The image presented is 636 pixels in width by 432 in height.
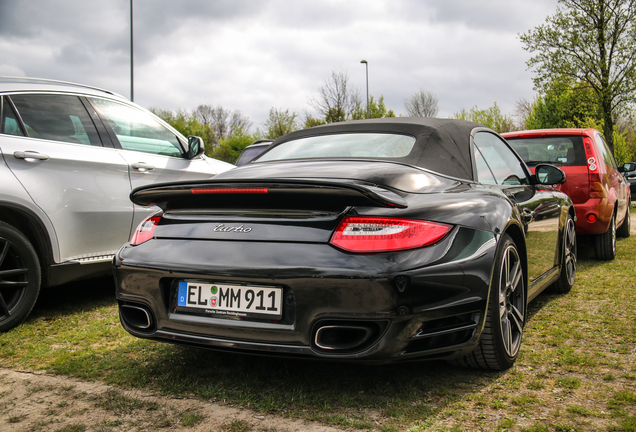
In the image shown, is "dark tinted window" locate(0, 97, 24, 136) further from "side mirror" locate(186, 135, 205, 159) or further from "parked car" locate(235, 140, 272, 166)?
"parked car" locate(235, 140, 272, 166)

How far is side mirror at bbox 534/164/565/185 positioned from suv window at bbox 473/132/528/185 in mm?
169

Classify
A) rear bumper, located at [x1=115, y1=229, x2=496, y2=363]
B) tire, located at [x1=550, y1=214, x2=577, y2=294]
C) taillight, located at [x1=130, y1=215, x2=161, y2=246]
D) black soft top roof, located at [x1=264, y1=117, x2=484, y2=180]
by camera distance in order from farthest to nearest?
tire, located at [x1=550, y1=214, x2=577, y2=294]
black soft top roof, located at [x1=264, y1=117, x2=484, y2=180]
taillight, located at [x1=130, y1=215, x2=161, y2=246]
rear bumper, located at [x1=115, y1=229, x2=496, y2=363]

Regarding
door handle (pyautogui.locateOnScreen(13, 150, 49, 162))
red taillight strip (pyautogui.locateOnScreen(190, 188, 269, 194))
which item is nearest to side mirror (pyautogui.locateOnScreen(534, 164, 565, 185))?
red taillight strip (pyautogui.locateOnScreen(190, 188, 269, 194))

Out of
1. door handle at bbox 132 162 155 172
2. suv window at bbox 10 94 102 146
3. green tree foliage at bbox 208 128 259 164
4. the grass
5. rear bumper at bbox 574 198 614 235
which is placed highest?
green tree foliage at bbox 208 128 259 164

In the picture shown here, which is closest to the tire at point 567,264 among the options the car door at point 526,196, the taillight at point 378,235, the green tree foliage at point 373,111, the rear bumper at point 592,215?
the car door at point 526,196

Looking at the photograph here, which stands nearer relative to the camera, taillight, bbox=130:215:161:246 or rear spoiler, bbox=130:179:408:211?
rear spoiler, bbox=130:179:408:211

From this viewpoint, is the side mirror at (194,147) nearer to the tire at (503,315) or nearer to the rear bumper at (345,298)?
the rear bumper at (345,298)

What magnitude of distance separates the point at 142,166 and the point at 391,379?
294 centimetres

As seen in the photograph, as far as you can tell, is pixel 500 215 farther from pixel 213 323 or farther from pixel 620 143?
pixel 620 143

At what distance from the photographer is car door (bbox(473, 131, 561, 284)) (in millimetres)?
3279

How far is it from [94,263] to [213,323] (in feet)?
7.24

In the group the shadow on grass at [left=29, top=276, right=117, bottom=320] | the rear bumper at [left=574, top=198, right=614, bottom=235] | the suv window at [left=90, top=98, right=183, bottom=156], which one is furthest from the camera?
the rear bumper at [left=574, top=198, right=614, bottom=235]

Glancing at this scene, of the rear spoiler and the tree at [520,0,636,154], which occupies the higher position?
the tree at [520,0,636,154]

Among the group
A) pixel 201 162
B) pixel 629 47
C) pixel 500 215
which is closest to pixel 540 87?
pixel 629 47
